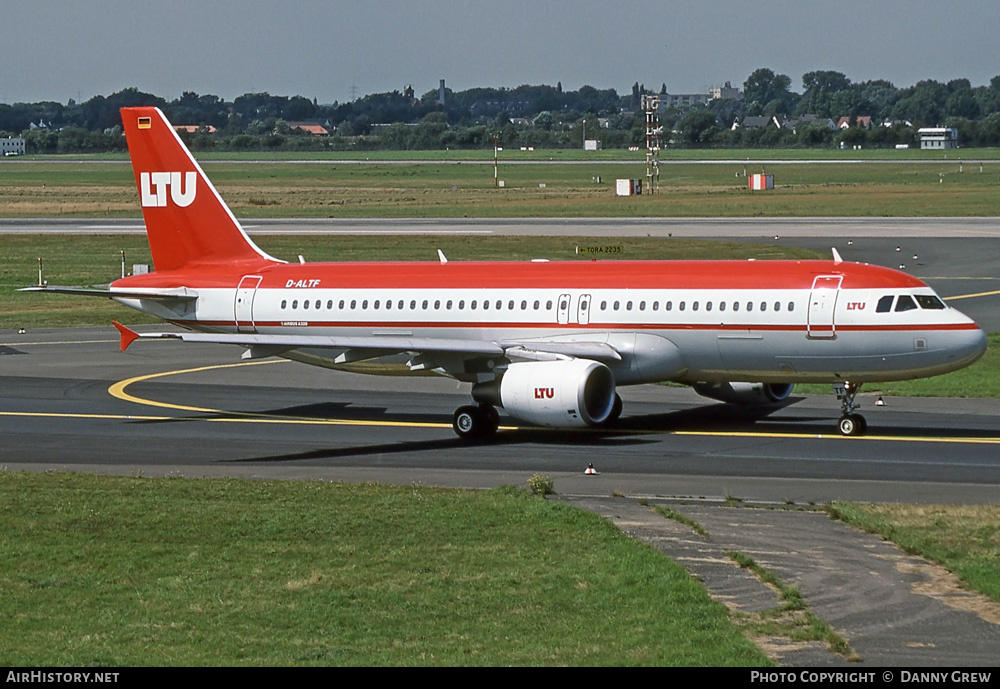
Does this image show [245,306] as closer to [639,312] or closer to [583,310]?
[583,310]

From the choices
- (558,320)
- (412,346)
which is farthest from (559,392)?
(412,346)

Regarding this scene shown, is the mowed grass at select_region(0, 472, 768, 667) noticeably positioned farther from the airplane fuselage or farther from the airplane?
the airplane fuselage

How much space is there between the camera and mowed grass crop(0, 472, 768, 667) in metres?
17.3

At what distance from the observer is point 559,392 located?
35688 mm

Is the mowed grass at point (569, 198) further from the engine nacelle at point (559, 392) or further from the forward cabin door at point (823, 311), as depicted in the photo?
the engine nacelle at point (559, 392)

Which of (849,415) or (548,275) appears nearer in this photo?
(849,415)

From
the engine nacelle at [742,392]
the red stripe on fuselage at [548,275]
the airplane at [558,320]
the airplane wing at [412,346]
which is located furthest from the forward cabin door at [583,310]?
the engine nacelle at [742,392]

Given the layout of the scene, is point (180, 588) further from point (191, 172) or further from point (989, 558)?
point (191, 172)

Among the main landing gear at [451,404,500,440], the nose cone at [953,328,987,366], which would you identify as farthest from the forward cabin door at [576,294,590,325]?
the nose cone at [953,328,987,366]

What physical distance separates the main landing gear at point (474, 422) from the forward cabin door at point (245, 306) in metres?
7.78

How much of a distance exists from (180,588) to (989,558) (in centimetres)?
1174

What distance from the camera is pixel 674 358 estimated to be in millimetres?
37531

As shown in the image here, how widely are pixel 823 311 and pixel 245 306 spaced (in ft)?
53.0

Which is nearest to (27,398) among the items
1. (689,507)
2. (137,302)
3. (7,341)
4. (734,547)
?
(137,302)
